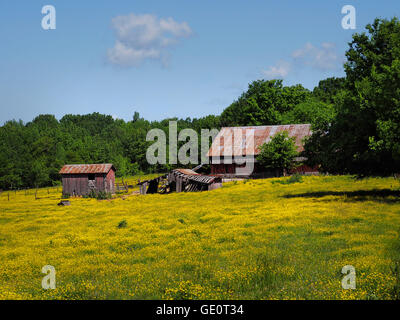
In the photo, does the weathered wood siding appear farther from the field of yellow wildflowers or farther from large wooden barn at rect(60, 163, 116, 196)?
the field of yellow wildflowers

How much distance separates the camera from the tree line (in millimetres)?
27531

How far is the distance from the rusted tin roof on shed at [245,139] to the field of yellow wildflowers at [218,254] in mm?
36765

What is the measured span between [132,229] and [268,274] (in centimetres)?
1296

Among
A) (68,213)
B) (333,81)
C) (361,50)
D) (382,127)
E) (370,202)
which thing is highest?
(333,81)

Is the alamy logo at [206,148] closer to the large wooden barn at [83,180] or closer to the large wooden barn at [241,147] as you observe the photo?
the large wooden barn at [241,147]

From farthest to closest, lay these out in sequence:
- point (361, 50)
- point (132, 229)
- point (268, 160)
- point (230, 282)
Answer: point (268, 160) < point (361, 50) < point (132, 229) < point (230, 282)

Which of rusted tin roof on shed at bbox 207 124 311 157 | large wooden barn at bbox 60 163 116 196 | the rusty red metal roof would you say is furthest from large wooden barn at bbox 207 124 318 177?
large wooden barn at bbox 60 163 116 196

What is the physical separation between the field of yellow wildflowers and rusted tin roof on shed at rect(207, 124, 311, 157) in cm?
3676

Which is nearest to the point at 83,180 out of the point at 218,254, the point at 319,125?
the point at 319,125

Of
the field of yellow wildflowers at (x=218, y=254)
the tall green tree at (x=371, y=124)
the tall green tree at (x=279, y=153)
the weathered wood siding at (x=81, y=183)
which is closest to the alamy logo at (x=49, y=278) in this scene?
the field of yellow wildflowers at (x=218, y=254)

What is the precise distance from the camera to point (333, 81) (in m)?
136
